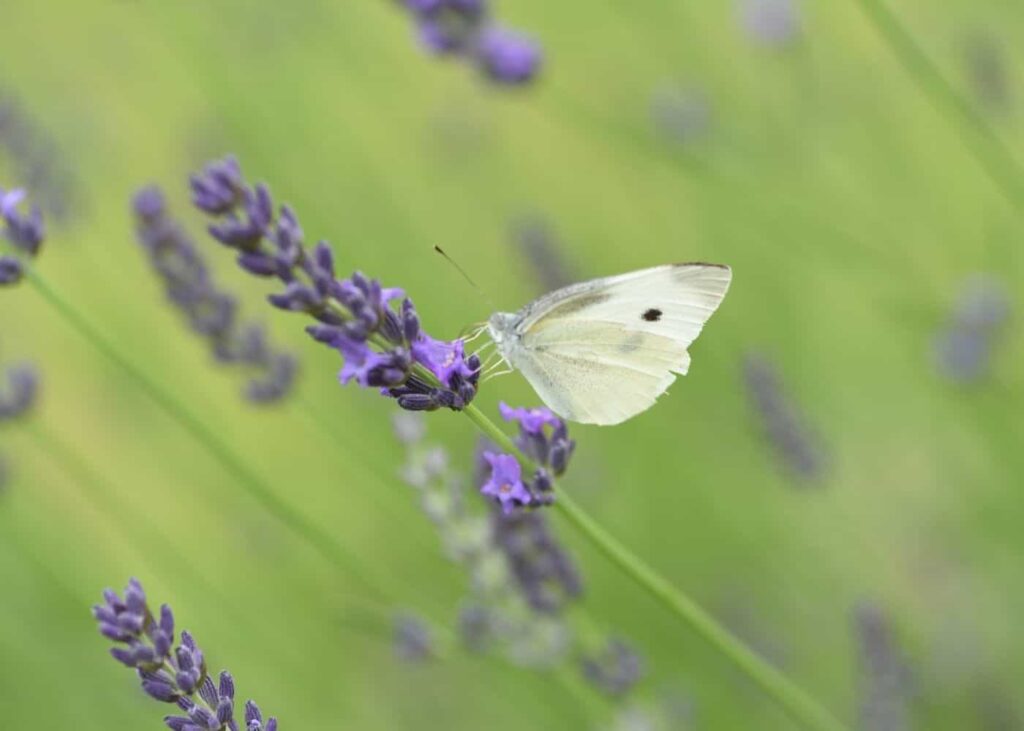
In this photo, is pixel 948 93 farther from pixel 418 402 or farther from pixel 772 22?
pixel 772 22

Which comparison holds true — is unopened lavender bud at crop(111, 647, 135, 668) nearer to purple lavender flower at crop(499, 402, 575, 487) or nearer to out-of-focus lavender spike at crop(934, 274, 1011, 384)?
purple lavender flower at crop(499, 402, 575, 487)

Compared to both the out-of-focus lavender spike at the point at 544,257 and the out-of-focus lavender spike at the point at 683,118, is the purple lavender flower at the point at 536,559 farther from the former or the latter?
the out-of-focus lavender spike at the point at 683,118

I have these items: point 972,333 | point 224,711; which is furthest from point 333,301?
point 972,333

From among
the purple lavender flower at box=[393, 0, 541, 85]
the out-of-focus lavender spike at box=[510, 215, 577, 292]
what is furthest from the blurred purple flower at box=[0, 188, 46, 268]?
the out-of-focus lavender spike at box=[510, 215, 577, 292]

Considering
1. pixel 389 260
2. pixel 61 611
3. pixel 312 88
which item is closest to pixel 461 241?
pixel 389 260

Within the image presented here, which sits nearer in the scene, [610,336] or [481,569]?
[610,336]
